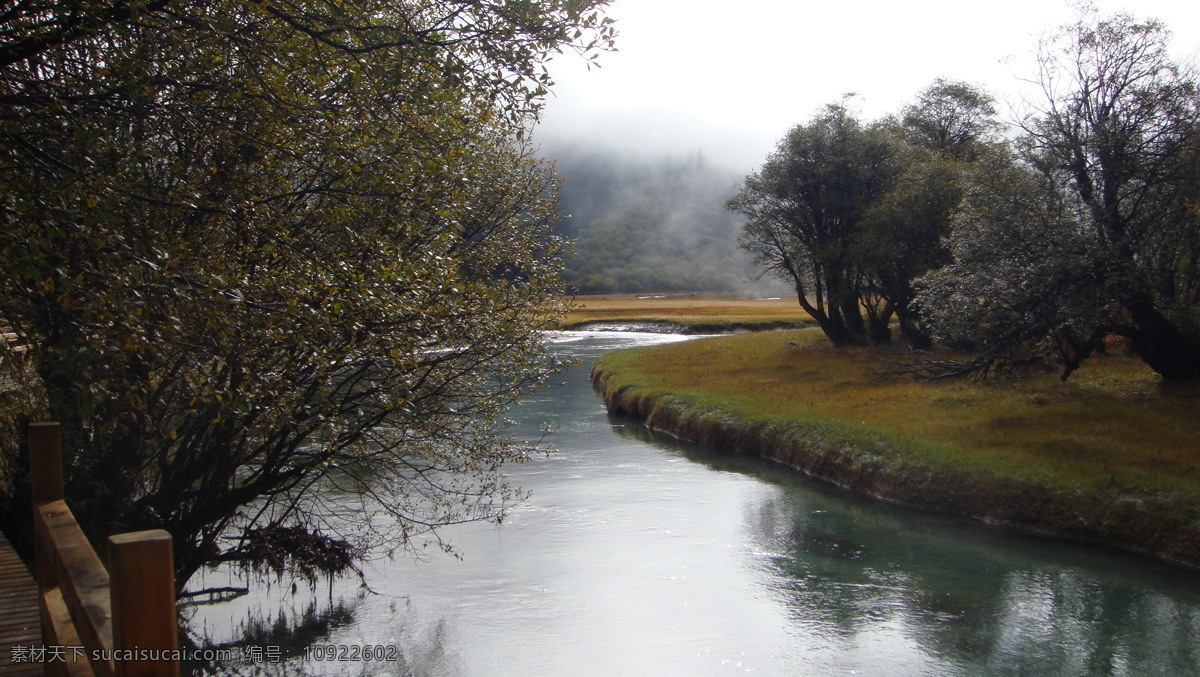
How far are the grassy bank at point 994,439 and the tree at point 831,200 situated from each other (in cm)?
997

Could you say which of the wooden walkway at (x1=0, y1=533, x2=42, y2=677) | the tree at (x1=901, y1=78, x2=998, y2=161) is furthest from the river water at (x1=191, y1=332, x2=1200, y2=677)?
the tree at (x1=901, y1=78, x2=998, y2=161)

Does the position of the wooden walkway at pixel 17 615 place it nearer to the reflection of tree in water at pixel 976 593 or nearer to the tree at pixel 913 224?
the reflection of tree in water at pixel 976 593

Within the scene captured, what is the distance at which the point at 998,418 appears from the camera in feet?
76.1

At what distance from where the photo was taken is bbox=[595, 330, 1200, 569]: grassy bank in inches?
664

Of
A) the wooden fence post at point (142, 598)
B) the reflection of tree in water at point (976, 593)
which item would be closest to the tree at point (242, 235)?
the wooden fence post at point (142, 598)

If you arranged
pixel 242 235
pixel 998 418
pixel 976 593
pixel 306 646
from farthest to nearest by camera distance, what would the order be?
pixel 998 418 → pixel 976 593 → pixel 306 646 → pixel 242 235

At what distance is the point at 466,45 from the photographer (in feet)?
29.6

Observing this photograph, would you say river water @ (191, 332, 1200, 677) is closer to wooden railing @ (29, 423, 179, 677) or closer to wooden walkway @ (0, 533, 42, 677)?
wooden walkway @ (0, 533, 42, 677)

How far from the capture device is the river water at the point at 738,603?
1240cm

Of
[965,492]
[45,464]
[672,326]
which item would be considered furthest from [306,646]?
[672,326]

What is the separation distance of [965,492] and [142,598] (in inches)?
755

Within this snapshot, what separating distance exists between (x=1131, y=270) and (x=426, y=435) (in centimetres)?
1769

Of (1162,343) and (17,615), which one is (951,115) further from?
(17,615)

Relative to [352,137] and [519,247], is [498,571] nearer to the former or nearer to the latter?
[519,247]
